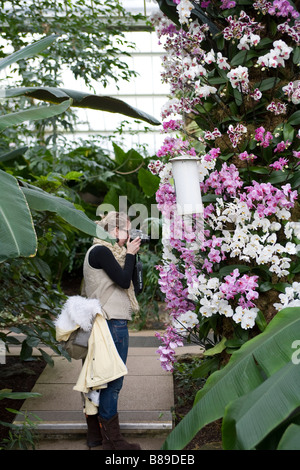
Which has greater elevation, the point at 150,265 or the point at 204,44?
the point at 204,44

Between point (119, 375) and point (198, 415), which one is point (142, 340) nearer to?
point (119, 375)

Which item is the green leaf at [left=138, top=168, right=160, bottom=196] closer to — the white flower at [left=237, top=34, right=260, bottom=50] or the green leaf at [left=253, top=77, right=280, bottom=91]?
the green leaf at [left=253, top=77, right=280, bottom=91]

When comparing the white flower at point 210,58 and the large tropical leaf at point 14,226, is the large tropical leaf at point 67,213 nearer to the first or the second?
the large tropical leaf at point 14,226

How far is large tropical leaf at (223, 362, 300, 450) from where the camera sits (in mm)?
1751

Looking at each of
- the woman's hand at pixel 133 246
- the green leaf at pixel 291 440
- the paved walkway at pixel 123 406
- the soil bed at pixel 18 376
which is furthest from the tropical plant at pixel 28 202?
the soil bed at pixel 18 376

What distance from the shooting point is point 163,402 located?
4102 mm

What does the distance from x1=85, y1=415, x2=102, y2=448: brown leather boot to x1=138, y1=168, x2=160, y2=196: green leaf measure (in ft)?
16.3

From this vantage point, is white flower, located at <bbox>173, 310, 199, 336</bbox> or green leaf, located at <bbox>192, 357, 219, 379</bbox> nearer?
white flower, located at <bbox>173, 310, 199, 336</bbox>

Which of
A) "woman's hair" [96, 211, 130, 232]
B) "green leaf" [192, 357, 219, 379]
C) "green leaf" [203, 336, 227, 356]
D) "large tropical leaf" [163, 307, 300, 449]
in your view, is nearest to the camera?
"large tropical leaf" [163, 307, 300, 449]

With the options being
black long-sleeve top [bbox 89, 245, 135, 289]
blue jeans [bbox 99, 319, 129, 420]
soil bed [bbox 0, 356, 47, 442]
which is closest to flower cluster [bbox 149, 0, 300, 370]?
black long-sleeve top [bbox 89, 245, 135, 289]

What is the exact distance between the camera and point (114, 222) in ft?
11.9
